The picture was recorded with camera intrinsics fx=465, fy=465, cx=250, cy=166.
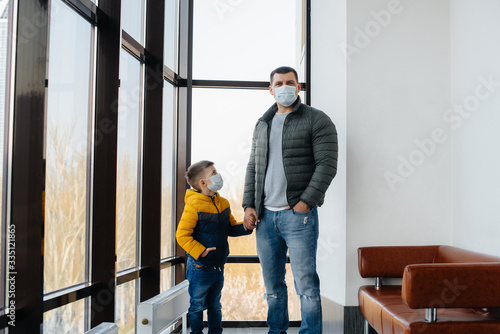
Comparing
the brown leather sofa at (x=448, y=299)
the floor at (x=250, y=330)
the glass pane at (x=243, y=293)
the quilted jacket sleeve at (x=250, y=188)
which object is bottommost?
the floor at (x=250, y=330)

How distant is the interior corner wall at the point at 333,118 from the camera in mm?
3191

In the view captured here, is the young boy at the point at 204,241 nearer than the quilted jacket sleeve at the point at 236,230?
Yes

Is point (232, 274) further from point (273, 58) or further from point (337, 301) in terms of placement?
point (273, 58)

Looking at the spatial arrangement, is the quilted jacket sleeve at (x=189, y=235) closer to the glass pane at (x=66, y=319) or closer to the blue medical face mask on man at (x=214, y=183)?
the blue medical face mask on man at (x=214, y=183)

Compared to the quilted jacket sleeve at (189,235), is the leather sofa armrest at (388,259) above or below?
below

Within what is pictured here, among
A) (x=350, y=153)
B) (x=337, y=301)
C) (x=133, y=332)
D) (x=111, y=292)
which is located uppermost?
(x=350, y=153)

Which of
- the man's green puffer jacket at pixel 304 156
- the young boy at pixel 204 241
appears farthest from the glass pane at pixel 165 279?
the man's green puffer jacket at pixel 304 156

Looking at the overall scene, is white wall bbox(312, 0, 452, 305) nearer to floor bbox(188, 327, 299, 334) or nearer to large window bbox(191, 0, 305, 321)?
floor bbox(188, 327, 299, 334)

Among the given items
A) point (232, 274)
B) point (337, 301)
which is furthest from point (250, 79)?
point (337, 301)

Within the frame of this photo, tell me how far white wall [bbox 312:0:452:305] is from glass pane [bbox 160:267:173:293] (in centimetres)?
130

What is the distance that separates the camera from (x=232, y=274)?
12.8 ft

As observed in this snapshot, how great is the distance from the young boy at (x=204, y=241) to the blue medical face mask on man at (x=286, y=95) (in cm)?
63

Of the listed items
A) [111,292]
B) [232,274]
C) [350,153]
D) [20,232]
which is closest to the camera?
[20,232]

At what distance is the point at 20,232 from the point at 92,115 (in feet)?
3.04
